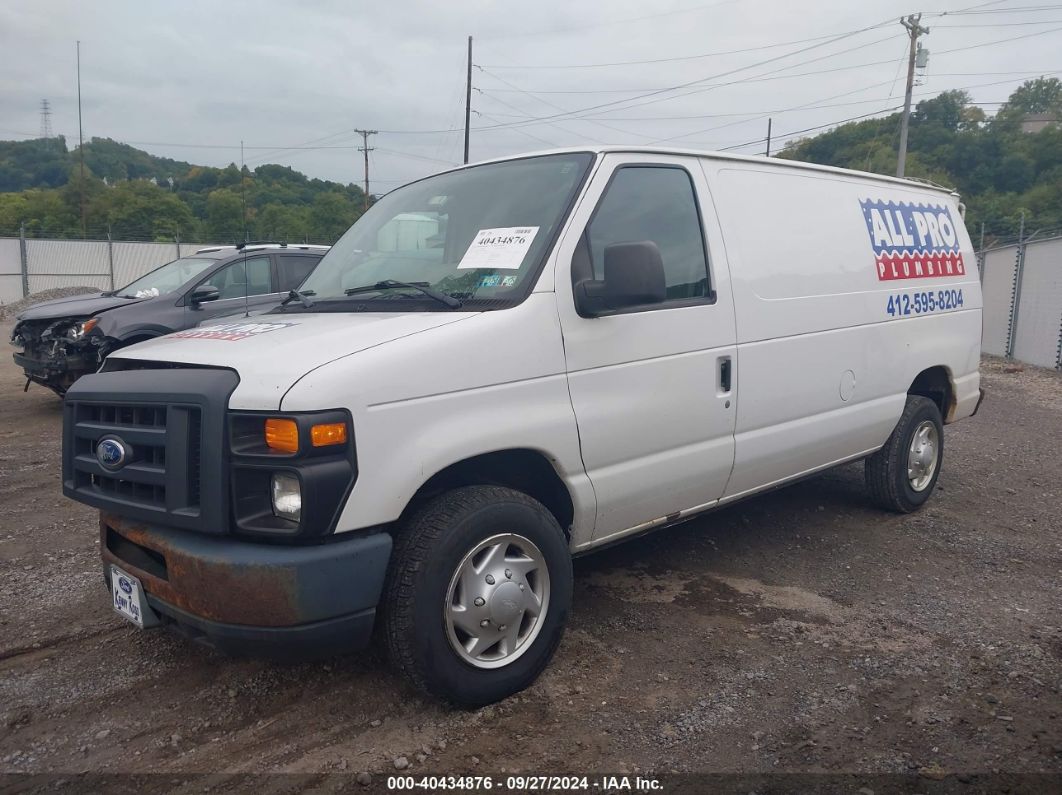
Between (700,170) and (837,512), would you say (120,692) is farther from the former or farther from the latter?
(837,512)

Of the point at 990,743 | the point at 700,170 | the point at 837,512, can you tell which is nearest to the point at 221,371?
the point at 700,170

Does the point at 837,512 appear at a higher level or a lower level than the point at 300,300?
lower

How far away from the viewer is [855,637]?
3.83 m

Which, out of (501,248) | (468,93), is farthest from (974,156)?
(501,248)

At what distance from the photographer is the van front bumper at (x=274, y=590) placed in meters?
2.61

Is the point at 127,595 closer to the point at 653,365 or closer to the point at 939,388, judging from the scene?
the point at 653,365

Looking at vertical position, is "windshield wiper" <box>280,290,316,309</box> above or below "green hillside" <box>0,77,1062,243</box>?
below

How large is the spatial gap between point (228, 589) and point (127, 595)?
→ 74 cm

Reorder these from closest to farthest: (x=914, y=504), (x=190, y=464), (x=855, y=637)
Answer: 1. (x=190, y=464)
2. (x=855, y=637)
3. (x=914, y=504)

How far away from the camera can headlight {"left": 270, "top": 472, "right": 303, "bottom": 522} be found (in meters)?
2.60

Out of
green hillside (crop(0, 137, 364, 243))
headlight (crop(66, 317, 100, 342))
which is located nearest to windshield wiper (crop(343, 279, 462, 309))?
headlight (crop(66, 317, 100, 342))

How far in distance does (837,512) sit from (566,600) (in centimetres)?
326

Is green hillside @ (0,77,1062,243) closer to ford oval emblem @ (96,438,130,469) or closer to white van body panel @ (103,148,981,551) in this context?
white van body panel @ (103,148,981,551)

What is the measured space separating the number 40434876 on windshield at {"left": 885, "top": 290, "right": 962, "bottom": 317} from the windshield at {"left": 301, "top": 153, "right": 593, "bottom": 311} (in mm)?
2583
